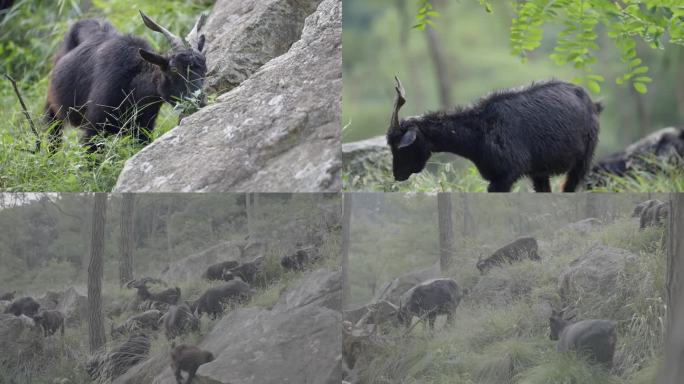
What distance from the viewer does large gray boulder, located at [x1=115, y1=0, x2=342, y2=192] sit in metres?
4.03

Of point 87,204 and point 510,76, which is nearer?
point 87,204

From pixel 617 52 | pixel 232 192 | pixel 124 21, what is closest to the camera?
pixel 232 192

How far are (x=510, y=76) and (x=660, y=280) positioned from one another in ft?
4.87

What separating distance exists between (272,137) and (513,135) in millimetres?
1420

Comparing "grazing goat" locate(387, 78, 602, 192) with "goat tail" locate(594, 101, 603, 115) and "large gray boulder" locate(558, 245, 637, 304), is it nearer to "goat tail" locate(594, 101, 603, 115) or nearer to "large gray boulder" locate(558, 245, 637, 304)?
"goat tail" locate(594, 101, 603, 115)

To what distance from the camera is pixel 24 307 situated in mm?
4125

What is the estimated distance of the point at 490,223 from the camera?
13.7 ft

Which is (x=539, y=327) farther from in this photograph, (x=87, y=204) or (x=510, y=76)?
(x=87, y=204)

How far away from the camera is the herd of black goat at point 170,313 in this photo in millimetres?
4078

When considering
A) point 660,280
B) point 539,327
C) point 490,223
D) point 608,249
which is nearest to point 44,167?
point 490,223

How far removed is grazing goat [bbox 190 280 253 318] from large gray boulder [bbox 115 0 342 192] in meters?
0.55

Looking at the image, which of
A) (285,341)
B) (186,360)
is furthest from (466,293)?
(186,360)

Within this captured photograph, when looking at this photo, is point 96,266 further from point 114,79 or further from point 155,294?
point 114,79

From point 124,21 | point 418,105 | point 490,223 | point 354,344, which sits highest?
point 124,21
